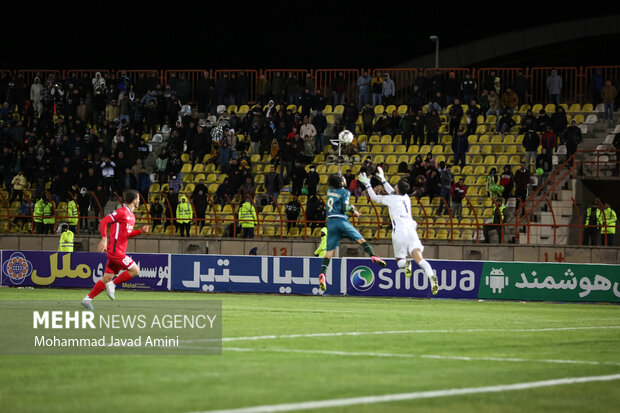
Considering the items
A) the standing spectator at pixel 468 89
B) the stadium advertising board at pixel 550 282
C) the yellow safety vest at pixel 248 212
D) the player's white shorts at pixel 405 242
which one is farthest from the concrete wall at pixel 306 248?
the player's white shorts at pixel 405 242

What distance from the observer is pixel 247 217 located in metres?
31.8

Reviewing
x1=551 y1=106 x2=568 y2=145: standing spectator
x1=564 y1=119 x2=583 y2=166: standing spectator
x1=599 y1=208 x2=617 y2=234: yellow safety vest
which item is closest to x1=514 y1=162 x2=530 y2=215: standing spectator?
x1=564 y1=119 x2=583 y2=166: standing spectator

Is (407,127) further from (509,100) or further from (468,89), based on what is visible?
(509,100)

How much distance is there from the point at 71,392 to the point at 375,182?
81.5 feet

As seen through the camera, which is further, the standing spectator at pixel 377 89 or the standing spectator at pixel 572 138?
the standing spectator at pixel 377 89

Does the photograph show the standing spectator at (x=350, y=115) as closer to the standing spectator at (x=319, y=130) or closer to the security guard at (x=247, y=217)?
the standing spectator at (x=319, y=130)

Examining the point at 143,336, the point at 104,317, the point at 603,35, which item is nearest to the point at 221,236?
the point at 104,317

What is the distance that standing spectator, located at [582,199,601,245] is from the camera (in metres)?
29.2

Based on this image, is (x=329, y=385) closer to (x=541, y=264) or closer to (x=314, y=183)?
(x=541, y=264)

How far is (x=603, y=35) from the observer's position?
49.2m

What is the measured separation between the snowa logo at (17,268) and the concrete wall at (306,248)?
394cm

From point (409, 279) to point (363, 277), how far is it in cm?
125

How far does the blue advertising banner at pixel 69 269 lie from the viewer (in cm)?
2839

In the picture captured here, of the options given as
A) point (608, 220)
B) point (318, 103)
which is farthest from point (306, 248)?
point (608, 220)
